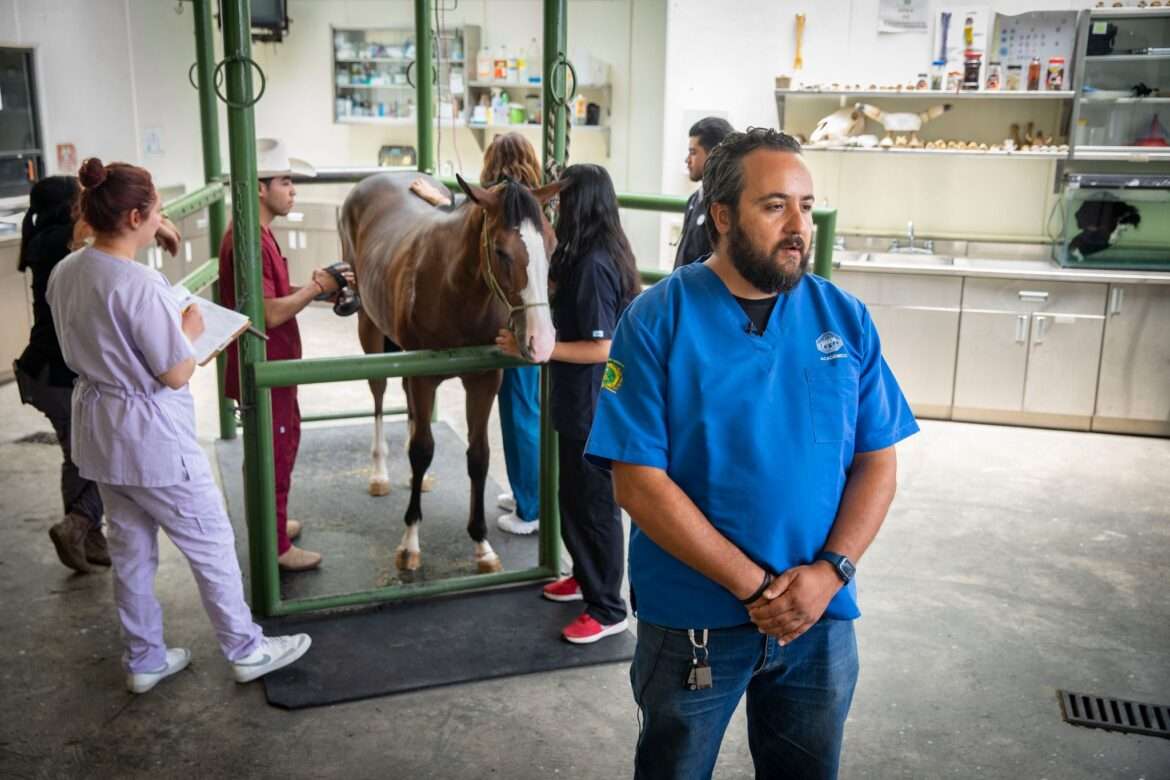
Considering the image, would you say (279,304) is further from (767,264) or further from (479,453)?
(767,264)

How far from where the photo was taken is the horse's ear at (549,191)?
11.2 feet

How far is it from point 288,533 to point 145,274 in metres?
1.80

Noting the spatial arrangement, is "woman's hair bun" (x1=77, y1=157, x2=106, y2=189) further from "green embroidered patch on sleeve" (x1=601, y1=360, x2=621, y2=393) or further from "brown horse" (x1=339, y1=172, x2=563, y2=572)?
"green embroidered patch on sleeve" (x1=601, y1=360, x2=621, y2=393)

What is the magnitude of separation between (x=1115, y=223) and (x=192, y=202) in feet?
17.4

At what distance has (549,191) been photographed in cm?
346

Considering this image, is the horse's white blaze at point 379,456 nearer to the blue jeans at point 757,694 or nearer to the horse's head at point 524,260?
the horse's head at point 524,260

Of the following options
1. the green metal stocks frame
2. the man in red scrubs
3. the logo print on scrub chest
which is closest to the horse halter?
the green metal stocks frame

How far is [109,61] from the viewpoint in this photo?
8.37m

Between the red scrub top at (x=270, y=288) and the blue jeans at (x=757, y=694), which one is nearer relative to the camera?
the blue jeans at (x=757, y=694)

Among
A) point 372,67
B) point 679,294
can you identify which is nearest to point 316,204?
point 372,67

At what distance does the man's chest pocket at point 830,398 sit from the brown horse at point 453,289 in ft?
4.78

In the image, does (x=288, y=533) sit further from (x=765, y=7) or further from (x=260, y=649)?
(x=765, y=7)

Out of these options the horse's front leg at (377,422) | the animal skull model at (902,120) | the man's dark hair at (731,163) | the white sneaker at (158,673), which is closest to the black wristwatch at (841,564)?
the man's dark hair at (731,163)

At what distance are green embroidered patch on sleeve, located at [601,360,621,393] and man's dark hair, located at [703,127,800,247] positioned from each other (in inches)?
11.7
